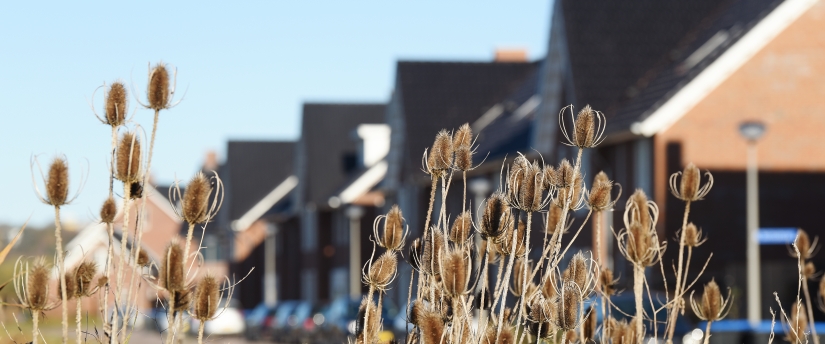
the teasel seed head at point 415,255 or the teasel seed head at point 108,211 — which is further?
the teasel seed head at point 415,255

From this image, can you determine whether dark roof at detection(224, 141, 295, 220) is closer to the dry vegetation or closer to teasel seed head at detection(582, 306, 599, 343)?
teasel seed head at detection(582, 306, 599, 343)

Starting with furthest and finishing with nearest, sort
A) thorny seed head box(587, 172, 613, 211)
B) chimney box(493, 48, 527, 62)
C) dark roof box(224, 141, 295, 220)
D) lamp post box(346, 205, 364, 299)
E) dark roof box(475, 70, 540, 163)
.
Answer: dark roof box(224, 141, 295, 220) → chimney box(493, 48, 527, 62) → lamp post box(346, 205, 364, 299) → dark roof box(475, 70, 540, 163) → thorny seed head box(587, 172, 613, 211)

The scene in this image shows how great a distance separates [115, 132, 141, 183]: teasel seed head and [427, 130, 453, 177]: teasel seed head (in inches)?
35.1

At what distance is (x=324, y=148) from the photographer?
5781 centimetres

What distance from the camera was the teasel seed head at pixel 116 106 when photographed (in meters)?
3.86

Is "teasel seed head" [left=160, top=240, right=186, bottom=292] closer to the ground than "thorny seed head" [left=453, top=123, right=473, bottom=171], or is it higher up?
closer to the ground

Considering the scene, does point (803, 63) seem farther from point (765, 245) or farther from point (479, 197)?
point (479, 197)

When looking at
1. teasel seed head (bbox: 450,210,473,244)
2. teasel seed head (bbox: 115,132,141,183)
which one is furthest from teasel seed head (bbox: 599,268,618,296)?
teasel seed head (bbox: 115,132,141,183)

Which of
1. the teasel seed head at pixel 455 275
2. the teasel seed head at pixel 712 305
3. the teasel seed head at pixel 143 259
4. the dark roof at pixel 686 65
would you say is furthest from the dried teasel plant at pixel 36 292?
the dark roof at pixel 686 65

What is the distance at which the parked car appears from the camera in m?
47.4

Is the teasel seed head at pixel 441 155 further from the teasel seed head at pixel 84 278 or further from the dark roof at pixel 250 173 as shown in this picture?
the dark roof at pixel 250 173

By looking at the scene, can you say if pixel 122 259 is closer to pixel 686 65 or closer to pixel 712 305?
pixel 712 305

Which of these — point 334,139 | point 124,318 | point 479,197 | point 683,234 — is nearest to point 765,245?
point 479,197

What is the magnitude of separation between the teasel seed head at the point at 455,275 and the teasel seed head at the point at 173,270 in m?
0.67
